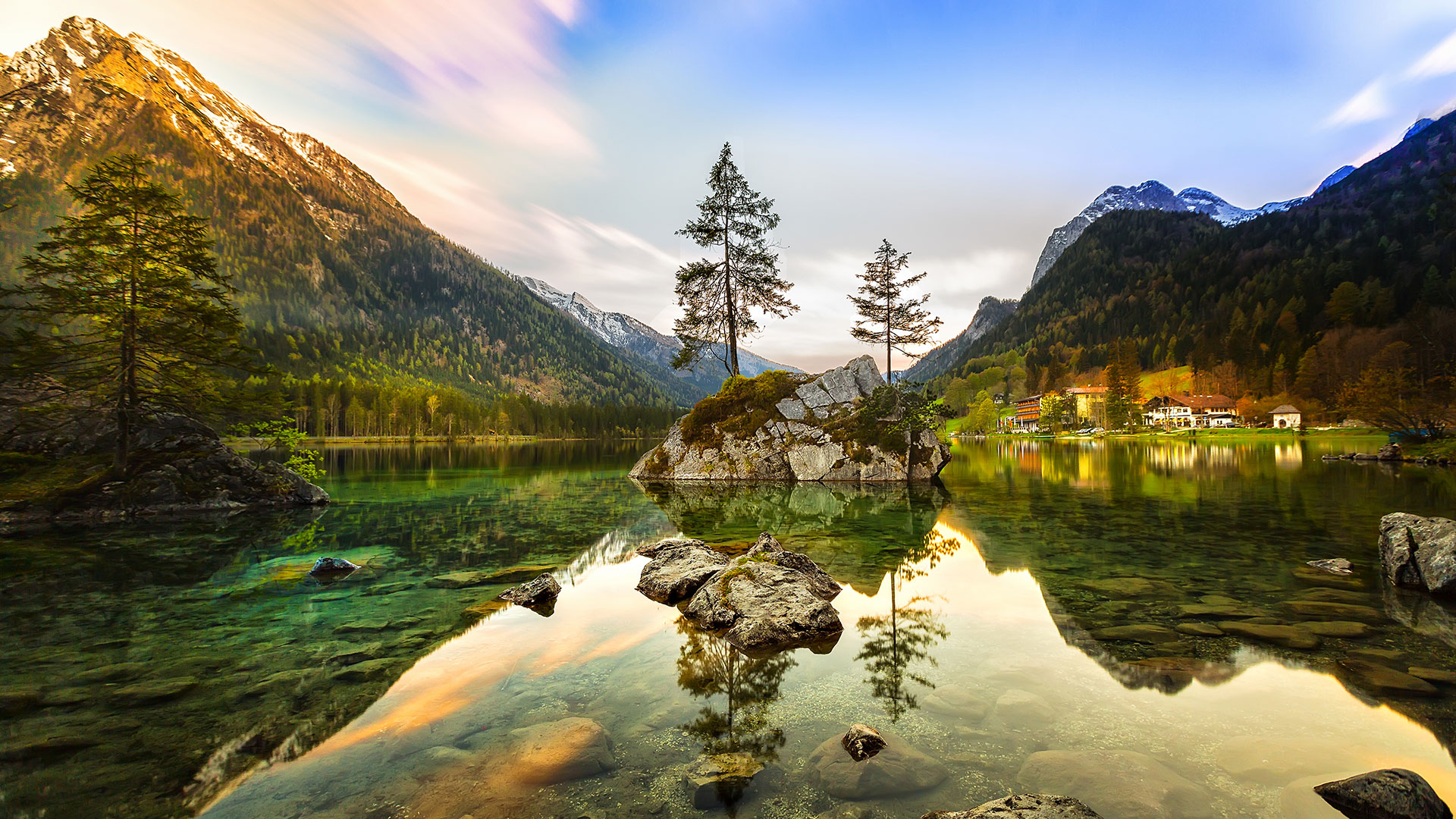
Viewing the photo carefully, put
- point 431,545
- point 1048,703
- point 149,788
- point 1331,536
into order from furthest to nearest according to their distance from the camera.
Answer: point 431,545, point 1331,536, point 1048,703, point 149,788

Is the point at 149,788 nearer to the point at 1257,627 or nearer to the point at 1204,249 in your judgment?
the point at 1257,627

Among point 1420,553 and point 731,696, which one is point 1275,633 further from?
point 731,696

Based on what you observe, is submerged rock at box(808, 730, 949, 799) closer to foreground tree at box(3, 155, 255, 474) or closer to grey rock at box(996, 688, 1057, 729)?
grey rock at box(996, 688, 1057, 729)

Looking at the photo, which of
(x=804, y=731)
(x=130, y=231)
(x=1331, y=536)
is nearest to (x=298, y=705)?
(x=804, y=731)

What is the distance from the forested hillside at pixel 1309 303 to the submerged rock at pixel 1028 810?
87.0 m

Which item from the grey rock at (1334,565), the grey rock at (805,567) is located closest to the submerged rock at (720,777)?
the grey rock at (805,567)

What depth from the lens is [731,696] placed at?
277 inches

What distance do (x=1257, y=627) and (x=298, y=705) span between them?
14.1 meters

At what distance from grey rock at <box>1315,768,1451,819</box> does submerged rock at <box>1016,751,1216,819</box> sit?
966 mm

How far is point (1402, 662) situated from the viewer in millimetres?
7473

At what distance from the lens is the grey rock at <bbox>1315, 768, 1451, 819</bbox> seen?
4.31m

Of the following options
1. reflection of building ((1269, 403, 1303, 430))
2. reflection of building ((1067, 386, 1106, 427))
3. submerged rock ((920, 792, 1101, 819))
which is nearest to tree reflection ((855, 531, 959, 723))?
submerged rock ((920, 792, 1101, 819))

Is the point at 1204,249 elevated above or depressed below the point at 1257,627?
above

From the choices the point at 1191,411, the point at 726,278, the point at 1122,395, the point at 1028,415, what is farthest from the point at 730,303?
the point at 1028,415
